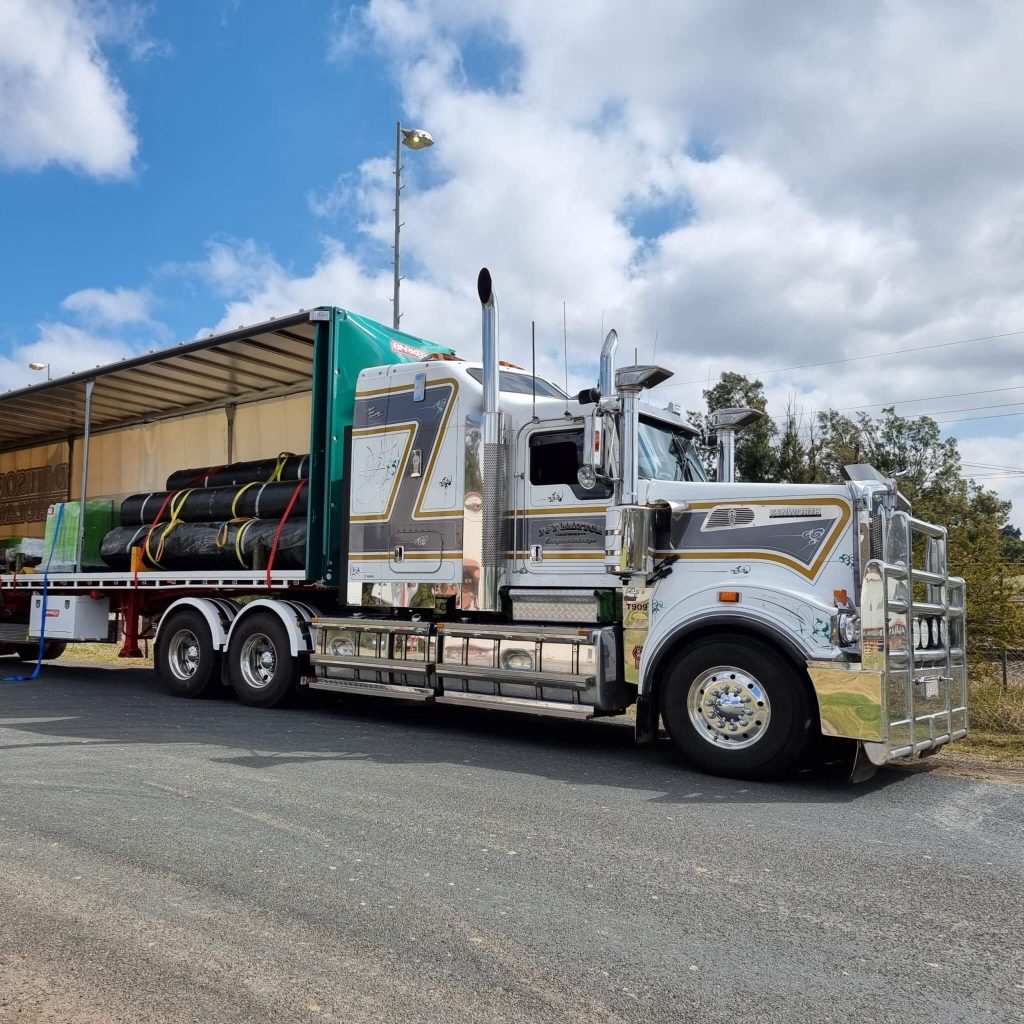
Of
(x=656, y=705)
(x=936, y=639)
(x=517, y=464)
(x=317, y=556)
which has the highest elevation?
(x=517, y=464)

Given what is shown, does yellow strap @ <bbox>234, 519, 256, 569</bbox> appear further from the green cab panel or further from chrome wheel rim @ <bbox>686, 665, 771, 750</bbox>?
chrome wheel rim @ <bbox>686, 665, 771, 750</bbox>

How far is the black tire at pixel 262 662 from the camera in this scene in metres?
10.1

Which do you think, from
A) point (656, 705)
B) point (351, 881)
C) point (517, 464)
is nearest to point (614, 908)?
point (351, 881)

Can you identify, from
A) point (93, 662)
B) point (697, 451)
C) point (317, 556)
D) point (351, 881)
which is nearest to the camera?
point (351, 881)

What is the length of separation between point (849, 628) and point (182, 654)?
782 centimetres

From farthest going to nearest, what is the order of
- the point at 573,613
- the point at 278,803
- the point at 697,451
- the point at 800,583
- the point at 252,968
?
the point at 697,451 → the point at 573,613 → the point at 800,583 → the point at 278,803 → the point at 252,968

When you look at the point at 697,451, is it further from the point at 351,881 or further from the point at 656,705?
the point at 351,881

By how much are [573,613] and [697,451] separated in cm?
201

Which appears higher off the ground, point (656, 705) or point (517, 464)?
point (517, 464)

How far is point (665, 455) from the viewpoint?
841cm

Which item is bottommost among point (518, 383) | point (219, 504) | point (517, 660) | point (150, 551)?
point (517, 660)

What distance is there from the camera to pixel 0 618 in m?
→ 14.5

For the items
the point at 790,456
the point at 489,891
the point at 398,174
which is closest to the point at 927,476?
the point at 790,456

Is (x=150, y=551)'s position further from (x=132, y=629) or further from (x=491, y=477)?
(x=491, y=477)
